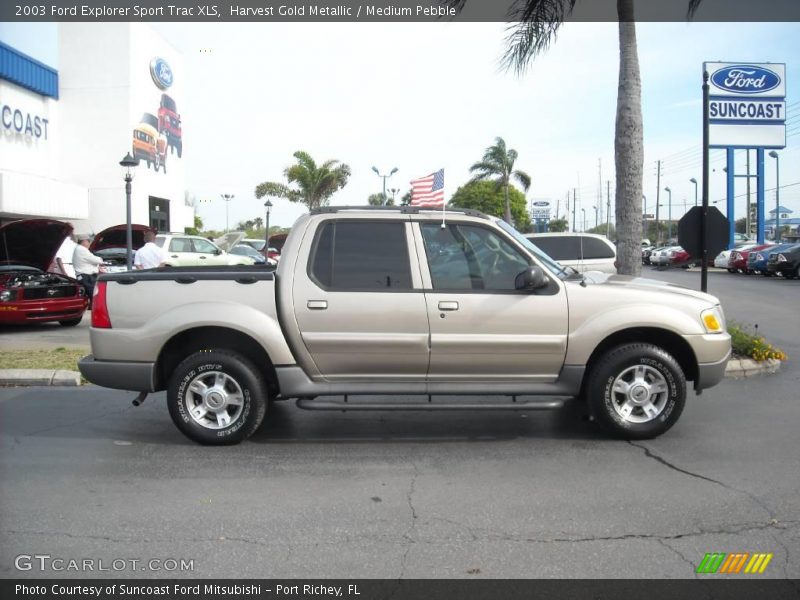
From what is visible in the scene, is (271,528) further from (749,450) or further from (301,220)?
(749,450)

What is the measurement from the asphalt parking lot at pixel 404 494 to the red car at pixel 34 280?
220 inches

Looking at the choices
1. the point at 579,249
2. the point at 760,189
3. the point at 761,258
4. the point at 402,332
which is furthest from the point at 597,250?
the point at 760,189

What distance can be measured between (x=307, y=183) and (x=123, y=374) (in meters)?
38.1

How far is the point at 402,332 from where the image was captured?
6.00 metres

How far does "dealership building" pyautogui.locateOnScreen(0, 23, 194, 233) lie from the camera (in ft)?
102

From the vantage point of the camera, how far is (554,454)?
5938 millimetres

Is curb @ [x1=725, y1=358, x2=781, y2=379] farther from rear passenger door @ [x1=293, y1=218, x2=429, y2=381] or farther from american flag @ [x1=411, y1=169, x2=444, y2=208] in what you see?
rear passenger door @ [x1=293, y1=218, x2=429, y2=381]

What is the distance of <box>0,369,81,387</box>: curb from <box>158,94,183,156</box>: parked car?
33502 millimetres

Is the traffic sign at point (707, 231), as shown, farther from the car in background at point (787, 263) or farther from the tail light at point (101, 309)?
the car in background at point (787, 263)

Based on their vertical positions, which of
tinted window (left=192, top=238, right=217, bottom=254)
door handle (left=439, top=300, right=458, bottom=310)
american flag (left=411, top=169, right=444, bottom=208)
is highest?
american flag (left=411, top=169, right=444, bottom=208)

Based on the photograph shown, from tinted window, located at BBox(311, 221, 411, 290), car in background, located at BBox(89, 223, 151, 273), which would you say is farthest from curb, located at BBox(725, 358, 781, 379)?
car in background, located at BBox(89, 223, 151, 273)

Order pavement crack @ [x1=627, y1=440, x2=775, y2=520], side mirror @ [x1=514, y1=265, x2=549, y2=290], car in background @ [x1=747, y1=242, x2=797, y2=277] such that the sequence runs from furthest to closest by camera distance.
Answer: car in background @ [x1=747, y1=242, x2=797, y2=277] < side mirror @ [x1=514, y1=265, x2=549, y2=290] < pavement crack @ [x1=627, y1=440, x2=775, y2=520]

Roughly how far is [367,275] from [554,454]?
2.07m

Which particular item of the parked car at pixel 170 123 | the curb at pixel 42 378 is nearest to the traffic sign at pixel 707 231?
the curb at pixel 42 378
